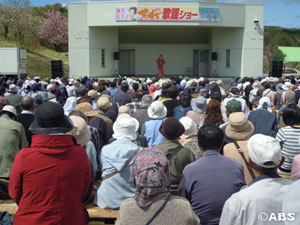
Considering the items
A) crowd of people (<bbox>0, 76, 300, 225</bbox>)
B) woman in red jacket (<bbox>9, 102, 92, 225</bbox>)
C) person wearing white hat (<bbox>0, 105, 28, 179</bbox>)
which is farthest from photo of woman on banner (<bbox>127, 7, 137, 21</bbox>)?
woman in red jacket (<bbox>9, 102, 92, 225</bbox>)

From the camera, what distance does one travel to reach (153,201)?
2703 millimetres

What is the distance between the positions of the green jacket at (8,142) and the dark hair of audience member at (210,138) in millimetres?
2319

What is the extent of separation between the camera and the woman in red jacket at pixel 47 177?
10.1ft

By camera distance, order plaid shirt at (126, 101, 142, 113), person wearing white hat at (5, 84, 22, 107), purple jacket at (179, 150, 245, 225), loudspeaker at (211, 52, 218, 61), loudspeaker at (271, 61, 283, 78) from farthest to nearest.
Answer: loudspeaker at (211, 52, 218, 61) → loudspeaker at (271, 61, 283, 78) → person wearing white hat at (5, 84, 22, 107) → plaid shirt at (126, 101, 142, 113) → purple jacket at (179, 150, 245, 225)

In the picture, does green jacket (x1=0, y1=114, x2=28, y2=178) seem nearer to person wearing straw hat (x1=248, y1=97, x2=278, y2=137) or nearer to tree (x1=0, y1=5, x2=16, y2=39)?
person wearing straw hat (x1=248, y1=97, x2=278, y2=137)

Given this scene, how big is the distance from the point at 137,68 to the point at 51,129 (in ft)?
96.1

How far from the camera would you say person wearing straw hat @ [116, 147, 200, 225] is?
8.75 ft

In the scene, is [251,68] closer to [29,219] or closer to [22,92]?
[22,92]

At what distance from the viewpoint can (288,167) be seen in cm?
536

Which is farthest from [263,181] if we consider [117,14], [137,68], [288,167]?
[137,68]

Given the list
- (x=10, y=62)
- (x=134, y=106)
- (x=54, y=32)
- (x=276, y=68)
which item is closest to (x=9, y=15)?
(x=54, y=32)

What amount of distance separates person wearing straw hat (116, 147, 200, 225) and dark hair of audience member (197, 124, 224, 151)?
51.9 inches

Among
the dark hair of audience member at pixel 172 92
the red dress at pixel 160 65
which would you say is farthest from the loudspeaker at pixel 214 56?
the dark hair of audience member at pixel 172 92

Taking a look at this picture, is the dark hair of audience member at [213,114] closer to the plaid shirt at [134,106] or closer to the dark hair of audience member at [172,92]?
the dark hair of audience member at [172,92]
